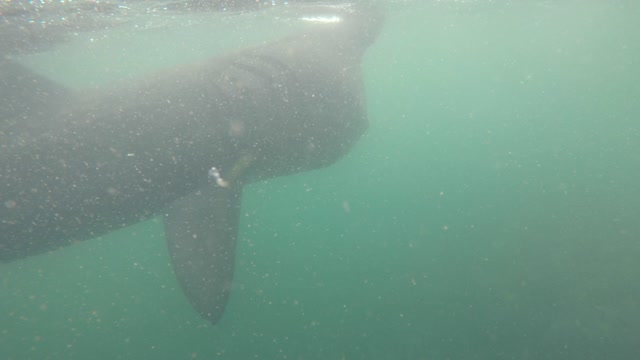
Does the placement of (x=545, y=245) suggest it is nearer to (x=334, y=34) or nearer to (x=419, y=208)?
(x=334, y=34)

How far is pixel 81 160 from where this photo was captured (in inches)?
179

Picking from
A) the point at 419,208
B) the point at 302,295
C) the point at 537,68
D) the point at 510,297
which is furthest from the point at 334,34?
the point at 537,68

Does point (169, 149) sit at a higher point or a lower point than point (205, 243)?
higher

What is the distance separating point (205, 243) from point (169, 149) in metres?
1.20

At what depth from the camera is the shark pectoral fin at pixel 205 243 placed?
4336 millimetres

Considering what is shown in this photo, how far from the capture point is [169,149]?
15.5 feet

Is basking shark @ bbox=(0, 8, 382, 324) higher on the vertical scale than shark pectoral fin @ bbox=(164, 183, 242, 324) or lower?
higher

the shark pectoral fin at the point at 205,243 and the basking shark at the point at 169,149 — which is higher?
the basking shark at the point at 169,149

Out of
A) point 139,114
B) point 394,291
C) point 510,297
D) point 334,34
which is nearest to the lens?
point 139,114

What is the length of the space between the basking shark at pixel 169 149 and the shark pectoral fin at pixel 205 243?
0.04 feet

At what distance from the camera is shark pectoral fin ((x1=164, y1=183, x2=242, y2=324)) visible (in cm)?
434

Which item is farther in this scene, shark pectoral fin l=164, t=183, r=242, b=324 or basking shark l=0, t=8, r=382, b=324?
basking shark l=0, t=8, r=382, b=324

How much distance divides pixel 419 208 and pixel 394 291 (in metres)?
22.4

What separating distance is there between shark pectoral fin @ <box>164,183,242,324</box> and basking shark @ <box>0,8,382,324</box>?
13 millimetres
